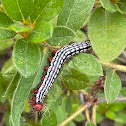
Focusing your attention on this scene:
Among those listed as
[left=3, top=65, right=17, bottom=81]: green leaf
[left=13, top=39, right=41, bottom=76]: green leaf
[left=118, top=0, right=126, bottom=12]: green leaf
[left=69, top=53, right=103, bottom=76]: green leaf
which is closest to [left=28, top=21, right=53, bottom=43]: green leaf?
[left=13, top=39, right=41, bottom=76]: green leaf

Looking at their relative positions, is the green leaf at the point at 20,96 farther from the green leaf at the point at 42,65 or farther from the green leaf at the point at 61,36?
the green leaf at the point at 61,36

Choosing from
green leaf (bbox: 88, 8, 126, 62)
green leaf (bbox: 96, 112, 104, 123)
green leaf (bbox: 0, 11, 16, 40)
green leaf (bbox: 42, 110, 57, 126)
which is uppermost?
green leaf (bbox: 0, 11, 16, 40)

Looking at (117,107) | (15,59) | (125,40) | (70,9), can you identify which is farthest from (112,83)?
(117,107)

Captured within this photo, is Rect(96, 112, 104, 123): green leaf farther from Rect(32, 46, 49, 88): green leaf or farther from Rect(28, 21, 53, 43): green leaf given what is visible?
Rect(28, 21, 53, 43): green leaf

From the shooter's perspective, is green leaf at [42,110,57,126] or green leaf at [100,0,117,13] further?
green leaf at [42,110,57,126]

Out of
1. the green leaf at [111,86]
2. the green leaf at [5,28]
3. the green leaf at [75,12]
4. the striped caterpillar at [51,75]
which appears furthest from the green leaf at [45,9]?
the green leaf at [111,86]

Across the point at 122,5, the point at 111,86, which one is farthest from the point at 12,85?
the point at 122,5
